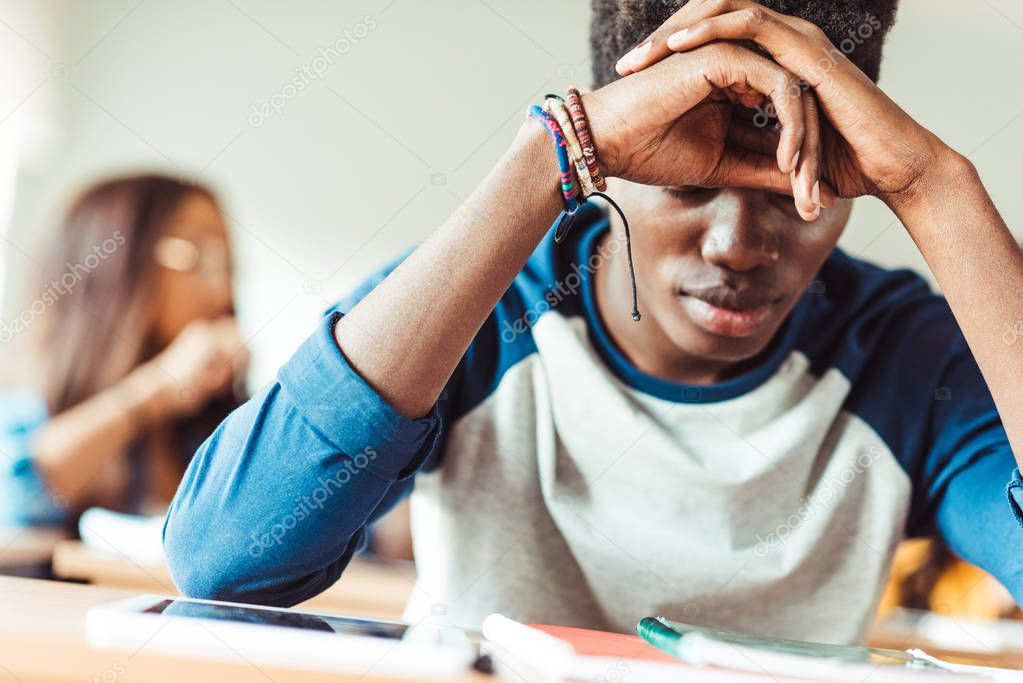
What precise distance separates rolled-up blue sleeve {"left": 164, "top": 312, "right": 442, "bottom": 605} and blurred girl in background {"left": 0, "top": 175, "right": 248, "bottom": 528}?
139 cm

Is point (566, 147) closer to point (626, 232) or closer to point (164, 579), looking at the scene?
point (626, 232)

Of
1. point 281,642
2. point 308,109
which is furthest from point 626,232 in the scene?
point 308,109

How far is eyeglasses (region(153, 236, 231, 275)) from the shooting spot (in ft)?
7.00

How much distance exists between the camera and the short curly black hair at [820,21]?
2.82 ft

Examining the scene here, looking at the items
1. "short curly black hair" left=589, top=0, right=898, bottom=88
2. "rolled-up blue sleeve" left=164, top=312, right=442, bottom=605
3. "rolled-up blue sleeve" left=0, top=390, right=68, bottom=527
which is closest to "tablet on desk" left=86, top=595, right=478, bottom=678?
"rolled-up blue sleeve" left=164, top=312, right=442, bottom=605

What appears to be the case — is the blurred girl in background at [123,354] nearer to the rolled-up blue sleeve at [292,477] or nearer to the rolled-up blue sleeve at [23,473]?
the rolled-up blue sleeve at [23,473]

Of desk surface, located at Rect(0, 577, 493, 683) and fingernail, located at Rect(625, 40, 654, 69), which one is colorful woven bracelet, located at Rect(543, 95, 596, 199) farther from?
desk surface, located at Rect(0, 577, 493, 683)

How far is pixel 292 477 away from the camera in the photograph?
77 cm

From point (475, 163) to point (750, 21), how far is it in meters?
3.01

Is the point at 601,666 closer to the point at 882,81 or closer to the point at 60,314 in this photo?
Result: the point at 882,81

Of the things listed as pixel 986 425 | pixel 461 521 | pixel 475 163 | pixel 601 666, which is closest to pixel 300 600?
pixel 461 521

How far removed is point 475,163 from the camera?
147 inches

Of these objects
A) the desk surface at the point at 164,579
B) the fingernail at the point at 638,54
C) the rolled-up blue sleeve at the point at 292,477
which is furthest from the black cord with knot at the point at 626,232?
the desk surface at the point at 164,579

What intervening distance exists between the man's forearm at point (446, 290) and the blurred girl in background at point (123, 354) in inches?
60.1
